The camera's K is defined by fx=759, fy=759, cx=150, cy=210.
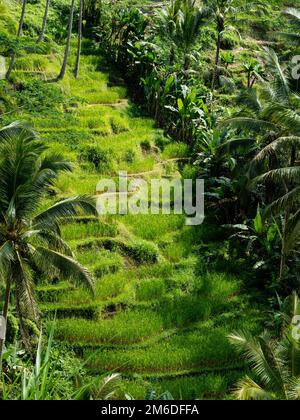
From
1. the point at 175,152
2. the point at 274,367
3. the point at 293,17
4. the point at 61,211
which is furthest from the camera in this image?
the point at 175,152

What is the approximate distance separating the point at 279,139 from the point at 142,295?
159 inches

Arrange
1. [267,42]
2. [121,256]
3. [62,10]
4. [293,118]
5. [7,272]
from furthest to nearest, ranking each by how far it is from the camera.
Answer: [267,42]
[62,10]
[121,256]
[293,118]
[7,272]

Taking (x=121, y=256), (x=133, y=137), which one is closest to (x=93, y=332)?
(x=121, y=256)

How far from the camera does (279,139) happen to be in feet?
44.6

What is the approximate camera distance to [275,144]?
539 inches

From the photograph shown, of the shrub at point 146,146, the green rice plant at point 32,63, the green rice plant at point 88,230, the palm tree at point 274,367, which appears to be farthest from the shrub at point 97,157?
the palm tree at point 274,367

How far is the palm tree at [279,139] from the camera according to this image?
523 inches

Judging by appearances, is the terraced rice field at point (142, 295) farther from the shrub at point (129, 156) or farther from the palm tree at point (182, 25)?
the palm tree at point (182, 25)

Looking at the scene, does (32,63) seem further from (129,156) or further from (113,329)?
(113,329)

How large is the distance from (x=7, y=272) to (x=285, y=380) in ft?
14.3

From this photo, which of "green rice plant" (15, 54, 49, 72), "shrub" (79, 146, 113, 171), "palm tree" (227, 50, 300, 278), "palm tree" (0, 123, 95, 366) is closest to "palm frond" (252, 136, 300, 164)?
"palm tree" (227, 50, 300, 278)

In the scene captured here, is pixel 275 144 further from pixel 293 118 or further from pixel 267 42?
pixel 267 42

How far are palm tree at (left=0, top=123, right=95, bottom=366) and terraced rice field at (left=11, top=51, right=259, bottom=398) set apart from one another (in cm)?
65

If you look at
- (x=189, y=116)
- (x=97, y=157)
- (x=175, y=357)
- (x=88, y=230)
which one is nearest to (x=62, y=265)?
(x=175, y=357)
